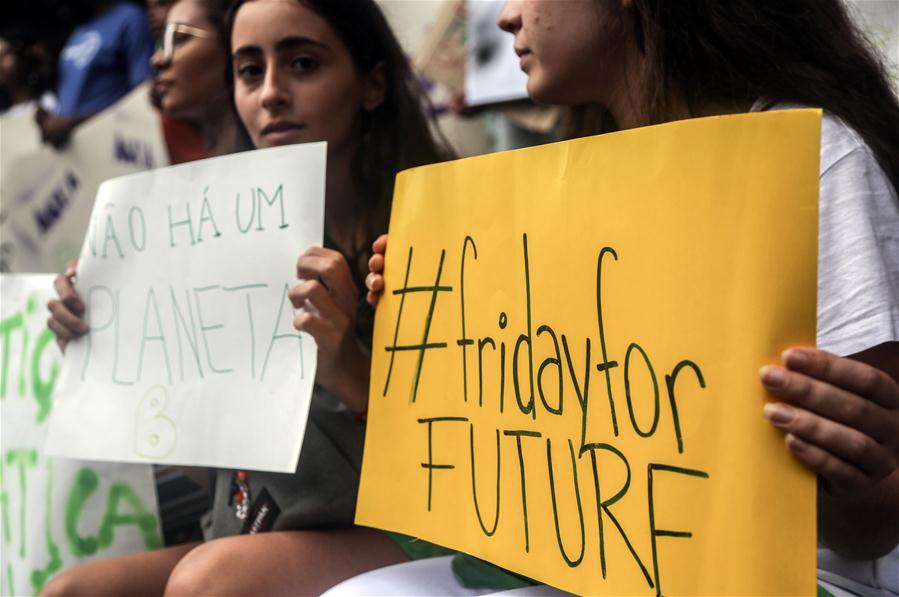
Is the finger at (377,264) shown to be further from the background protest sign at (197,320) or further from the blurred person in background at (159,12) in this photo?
the blurred person in background at (159,12)

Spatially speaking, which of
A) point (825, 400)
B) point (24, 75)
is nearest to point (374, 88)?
point (825, 400)

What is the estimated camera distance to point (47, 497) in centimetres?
135

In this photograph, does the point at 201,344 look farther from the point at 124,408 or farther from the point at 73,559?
the point at 73,559

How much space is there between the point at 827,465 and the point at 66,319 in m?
A: 1.03

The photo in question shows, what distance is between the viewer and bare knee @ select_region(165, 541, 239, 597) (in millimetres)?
979

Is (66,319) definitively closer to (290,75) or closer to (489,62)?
(290,75)

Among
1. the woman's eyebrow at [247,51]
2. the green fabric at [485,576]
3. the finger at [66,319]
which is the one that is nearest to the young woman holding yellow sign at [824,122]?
the green fabric at [485,576]

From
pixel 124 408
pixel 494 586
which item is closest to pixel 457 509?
pixel 494 586

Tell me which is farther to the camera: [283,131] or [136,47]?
[136,47]

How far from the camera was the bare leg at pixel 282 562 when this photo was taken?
3.24 feet

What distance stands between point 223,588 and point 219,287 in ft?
1.17

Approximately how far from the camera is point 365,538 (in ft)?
3.53

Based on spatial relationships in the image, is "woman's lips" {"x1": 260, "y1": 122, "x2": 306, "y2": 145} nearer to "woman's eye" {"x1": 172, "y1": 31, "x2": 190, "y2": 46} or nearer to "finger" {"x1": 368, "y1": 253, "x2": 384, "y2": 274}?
"finger" {"x1": 368, "y1": 253, "x2": 384, "y2": 274}

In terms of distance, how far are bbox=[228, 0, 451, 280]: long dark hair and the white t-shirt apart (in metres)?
0.63
